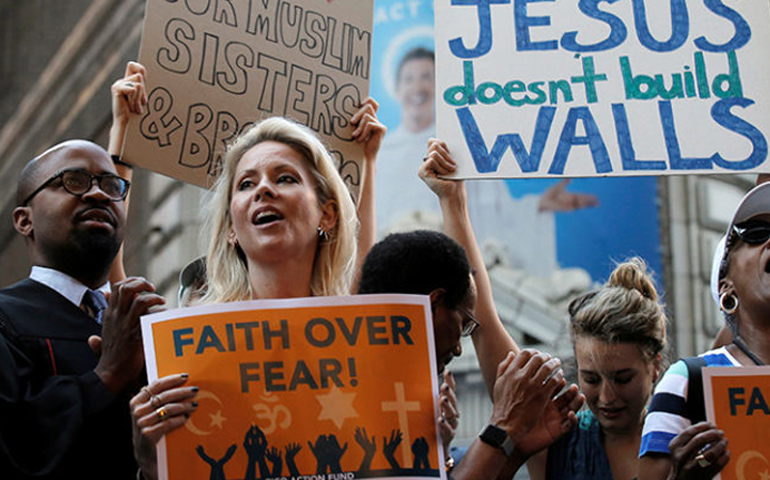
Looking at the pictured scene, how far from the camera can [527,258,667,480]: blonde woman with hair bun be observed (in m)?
3.51

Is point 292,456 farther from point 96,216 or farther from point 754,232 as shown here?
point 754,232

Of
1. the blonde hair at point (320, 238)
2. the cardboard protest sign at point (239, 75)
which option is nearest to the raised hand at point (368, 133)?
the cardboard protest sign at point (239, 75)

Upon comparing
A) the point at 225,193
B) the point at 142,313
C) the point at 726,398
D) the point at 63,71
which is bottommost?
the point at 726,398

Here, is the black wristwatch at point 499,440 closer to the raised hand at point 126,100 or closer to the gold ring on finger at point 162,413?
the gold ring on finger at point 162,413

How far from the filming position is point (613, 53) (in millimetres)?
4133

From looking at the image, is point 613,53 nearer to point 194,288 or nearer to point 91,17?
point 194,288

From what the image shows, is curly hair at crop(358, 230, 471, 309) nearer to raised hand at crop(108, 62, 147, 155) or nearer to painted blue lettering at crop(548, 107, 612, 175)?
painted blue lettering at crop(548, 107, 612, 175)

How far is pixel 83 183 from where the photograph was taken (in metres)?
3.54

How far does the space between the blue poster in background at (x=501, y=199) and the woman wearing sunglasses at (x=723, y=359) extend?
8.82m

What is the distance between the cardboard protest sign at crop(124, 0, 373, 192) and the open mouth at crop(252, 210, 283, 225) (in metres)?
0.84

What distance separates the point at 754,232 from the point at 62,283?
6.32ft

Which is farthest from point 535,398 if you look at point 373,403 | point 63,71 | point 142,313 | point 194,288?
point 63,71

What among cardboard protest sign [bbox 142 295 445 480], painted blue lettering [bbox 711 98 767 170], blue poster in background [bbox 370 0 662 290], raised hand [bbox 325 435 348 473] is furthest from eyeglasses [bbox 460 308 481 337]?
blue poster in background [bbox 370 0 662 290]

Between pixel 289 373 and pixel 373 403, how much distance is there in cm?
21
